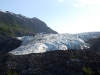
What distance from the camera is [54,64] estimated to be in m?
16.7

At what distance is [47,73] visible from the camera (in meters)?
15.3

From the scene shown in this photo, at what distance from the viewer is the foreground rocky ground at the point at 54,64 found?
50.7ft

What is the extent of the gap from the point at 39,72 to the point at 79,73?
3.34 m

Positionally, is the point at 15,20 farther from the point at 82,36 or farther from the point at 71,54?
the point at 71,54

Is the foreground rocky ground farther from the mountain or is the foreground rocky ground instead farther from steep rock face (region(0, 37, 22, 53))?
the mountain

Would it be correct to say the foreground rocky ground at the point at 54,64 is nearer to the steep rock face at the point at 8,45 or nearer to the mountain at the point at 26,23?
the steep rock face at the point at 8,45

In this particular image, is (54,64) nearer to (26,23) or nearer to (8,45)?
(8,45)

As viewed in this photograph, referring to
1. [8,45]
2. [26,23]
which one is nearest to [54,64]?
[8,45]

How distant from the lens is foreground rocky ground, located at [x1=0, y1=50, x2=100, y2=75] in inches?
609

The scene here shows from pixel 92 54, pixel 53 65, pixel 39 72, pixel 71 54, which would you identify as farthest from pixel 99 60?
pixel 39 72

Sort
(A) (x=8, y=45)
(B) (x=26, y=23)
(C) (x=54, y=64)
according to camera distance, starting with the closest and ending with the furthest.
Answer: (C) (x=54, y=64) < (A) (x=8, y=45) < (B) (x=26, y=23)

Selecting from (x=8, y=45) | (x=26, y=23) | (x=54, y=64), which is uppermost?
(x=26, y=23)

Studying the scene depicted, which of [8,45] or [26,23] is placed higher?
[26,23]

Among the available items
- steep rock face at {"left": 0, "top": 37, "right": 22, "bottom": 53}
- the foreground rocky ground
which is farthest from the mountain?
the foreground rocky ground
